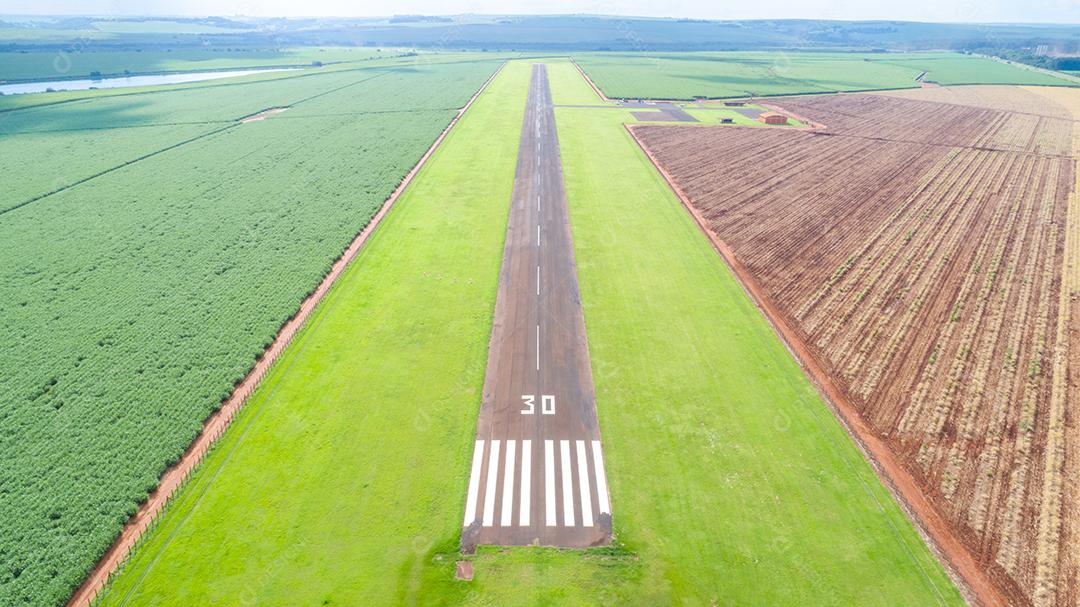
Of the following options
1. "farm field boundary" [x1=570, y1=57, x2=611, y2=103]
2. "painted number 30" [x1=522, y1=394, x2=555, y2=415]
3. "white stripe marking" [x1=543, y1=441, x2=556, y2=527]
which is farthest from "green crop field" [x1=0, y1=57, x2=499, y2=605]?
"farm field boundary" [x1=570, y1=57, x2=611, y2=103]

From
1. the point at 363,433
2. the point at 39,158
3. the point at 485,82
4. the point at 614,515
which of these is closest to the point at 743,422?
the point at 614,515

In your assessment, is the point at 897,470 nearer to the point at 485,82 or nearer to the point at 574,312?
the point at 574,312

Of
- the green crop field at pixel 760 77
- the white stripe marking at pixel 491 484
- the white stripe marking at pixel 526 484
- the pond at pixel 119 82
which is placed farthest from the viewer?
the pond at pixel 119 82

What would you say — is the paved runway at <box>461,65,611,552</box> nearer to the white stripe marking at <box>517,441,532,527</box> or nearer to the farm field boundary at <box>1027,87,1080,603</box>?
the white stripe marking at <box>517,441,532,527</box>

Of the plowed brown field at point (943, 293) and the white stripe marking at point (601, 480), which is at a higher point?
the plowed brown field at point (943, 293)

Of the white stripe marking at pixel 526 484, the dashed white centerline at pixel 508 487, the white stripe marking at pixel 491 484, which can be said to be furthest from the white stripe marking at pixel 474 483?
the white stripe marking at pixel 526 484

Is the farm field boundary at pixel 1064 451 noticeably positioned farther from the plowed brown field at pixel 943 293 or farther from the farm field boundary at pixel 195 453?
the farm field boundary at pixel 195 453

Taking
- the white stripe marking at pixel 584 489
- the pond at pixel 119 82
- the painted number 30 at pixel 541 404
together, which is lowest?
the white stripe marking at pixel 584 489

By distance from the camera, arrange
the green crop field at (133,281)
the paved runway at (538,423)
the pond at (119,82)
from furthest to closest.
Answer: the pond at (119,82) < the green crop field at (133,281) < the paved runway at (538,423)
